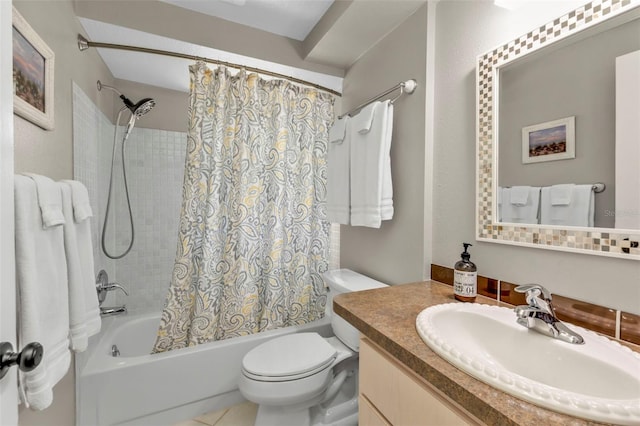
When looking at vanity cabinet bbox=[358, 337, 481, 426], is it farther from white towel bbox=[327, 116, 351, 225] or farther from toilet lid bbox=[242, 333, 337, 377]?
white towel bbox=[327, 116, 351, 225]

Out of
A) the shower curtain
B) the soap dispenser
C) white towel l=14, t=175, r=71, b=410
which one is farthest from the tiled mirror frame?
white towel l=14, t=175, r=71, b=410

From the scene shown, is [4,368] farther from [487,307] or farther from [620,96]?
[620,96]

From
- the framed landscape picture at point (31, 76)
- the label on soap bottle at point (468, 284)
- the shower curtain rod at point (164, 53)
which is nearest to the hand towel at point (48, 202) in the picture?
the framed landscape picture at point (31, 76)

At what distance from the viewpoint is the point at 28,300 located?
2.47ft

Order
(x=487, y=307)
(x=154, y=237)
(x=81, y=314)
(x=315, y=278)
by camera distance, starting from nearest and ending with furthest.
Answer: (x=487, y=307) < (x=81, y=314) < (x=315, y=278) < (x=154, y=237)

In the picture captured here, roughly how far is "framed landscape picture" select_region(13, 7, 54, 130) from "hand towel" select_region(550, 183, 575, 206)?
1.73 m

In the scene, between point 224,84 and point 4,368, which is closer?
point 4,368

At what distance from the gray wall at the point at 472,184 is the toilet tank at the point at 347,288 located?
428mm

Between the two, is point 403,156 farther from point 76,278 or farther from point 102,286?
point 102,286

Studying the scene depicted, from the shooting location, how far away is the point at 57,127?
119cm

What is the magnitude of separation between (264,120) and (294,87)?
13.4 inches

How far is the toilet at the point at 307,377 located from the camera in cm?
125

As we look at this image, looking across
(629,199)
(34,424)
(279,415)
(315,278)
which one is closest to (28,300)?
(34,424)

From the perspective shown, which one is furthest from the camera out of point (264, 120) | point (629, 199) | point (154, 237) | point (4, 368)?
point (154, 237)
